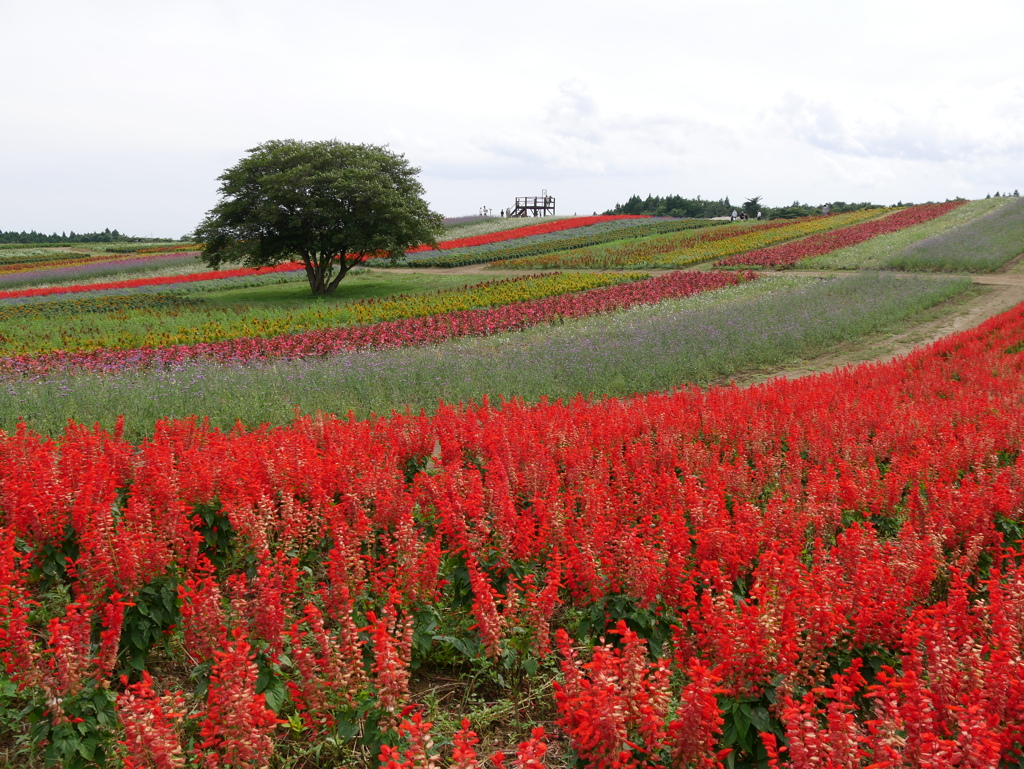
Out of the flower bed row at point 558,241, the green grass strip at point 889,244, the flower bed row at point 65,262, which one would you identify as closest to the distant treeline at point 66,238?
the flower bed row at point 65,262

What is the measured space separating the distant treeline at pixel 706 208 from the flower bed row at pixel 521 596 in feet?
194

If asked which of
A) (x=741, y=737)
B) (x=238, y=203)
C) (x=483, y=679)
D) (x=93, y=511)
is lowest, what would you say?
(x=483, y=679)

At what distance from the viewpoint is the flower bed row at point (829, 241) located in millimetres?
35719

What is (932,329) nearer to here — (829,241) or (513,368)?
(513,368)

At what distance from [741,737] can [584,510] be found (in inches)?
97.6

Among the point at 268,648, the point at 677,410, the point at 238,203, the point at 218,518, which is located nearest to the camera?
the point at 268,648

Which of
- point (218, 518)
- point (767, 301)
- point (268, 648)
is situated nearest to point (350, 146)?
point (767, 301)

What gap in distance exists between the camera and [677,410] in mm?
9086

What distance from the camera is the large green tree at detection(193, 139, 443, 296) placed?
94.1ft

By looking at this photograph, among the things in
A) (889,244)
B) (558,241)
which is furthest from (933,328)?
(558,241)

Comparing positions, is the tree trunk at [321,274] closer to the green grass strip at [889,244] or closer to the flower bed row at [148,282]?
the flower bed row at [148,282]

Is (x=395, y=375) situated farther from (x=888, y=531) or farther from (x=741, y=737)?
(x=741, y=737)

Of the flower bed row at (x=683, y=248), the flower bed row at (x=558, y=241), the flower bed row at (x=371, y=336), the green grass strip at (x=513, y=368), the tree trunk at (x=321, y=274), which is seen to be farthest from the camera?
the flower bed row at (x=558, y=241)

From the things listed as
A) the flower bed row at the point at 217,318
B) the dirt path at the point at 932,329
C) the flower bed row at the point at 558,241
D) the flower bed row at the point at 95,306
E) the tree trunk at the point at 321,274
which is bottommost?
the dirt path at the point at 932,329
